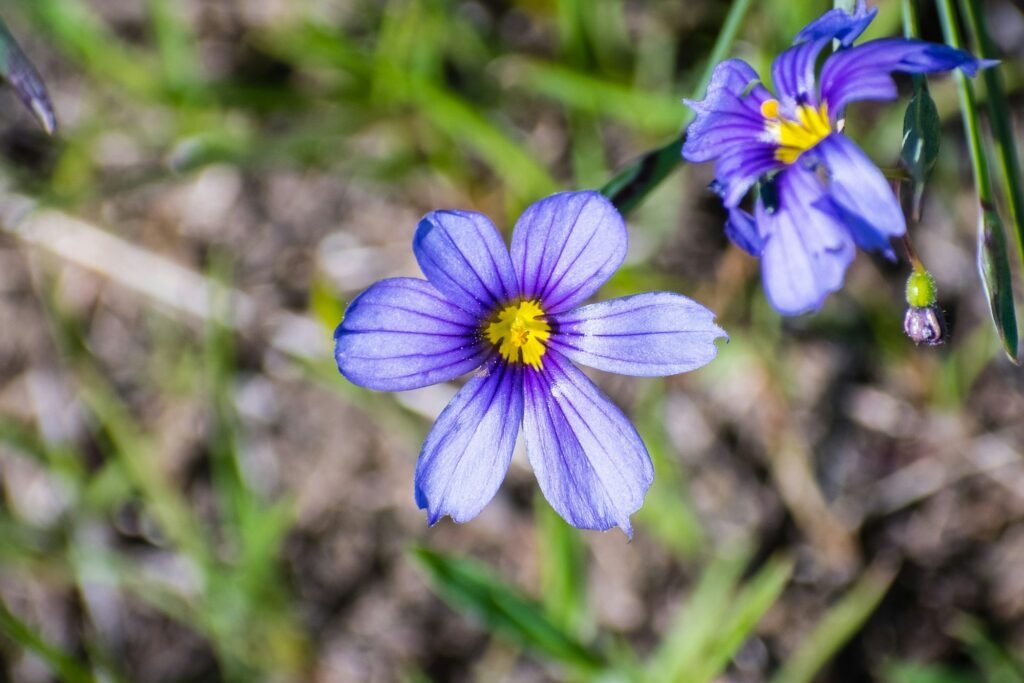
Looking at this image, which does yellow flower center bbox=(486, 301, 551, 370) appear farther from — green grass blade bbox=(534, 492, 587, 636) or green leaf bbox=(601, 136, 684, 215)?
green grass blade bbox=(534, 492, 587, 636)

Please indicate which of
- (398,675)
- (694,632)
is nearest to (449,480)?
(694,632)

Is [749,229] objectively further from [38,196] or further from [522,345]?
[38,196]

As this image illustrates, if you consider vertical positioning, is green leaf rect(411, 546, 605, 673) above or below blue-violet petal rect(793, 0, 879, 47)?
below

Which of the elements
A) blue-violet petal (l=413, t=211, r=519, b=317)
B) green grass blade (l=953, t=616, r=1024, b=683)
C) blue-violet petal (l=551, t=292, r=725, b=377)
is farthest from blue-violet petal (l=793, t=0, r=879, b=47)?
green grass blade (l=953, t=616, r=1024, b=683)

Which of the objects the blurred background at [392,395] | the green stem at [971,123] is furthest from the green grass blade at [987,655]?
the green stem at [971,123]

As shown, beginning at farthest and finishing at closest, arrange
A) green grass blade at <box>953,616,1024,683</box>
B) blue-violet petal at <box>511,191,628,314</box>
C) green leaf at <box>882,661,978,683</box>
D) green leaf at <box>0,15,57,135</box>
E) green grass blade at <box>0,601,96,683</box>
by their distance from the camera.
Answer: green leaf at <box>882,661,978,683</box>
green grass blade at <box>953,616,1024,683</box>
green grass blade at <box>0,601,96,683</box>
green leaf at <box>0,15,57,135</box>
blue-violet petal at <box>511,191,628,314</box>

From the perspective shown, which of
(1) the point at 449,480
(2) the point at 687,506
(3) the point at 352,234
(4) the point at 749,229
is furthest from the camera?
(3) the point at 352,234

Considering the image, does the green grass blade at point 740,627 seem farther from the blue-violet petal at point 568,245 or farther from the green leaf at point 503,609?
the blue-violet petal at point 568,245

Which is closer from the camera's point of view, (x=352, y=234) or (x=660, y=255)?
(x=660, y=255)
